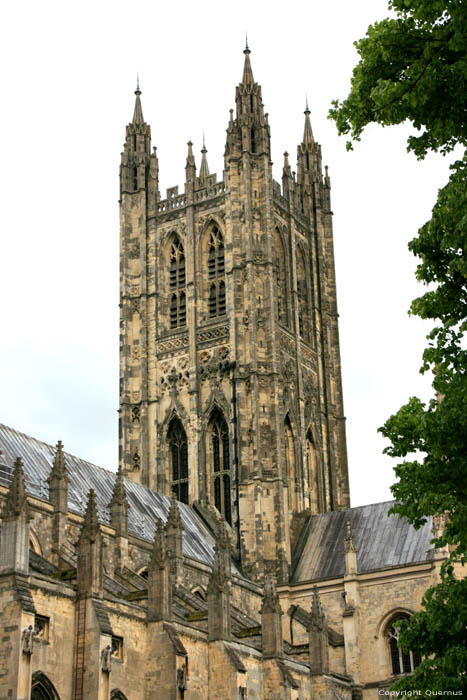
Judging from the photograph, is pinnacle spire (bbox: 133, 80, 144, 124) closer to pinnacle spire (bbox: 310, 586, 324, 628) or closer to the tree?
pinnacle spire (bbox: 310, 586, 324, 628)

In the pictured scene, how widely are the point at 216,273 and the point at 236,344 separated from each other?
465 cm

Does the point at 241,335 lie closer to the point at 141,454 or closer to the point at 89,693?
the point at 141,454

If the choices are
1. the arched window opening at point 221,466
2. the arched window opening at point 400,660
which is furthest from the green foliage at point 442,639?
the arched window opening at point 221,466

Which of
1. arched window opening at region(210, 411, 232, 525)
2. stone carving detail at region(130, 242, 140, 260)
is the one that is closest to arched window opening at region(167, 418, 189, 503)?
arched window opening at region(210, 411, 232, 525)

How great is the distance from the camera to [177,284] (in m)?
54.6

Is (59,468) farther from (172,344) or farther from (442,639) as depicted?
(442,639)

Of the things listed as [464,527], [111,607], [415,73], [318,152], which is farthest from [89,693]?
[318,152]

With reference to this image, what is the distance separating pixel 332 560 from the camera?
48.5m

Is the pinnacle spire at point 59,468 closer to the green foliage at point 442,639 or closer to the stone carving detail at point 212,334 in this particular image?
the stone carving detail at point 212,334

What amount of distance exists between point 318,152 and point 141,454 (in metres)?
20.2

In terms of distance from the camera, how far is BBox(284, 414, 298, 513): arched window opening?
50.8m

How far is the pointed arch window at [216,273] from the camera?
5325 centimetres

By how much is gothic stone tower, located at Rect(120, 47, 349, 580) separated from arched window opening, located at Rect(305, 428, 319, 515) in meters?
0.08

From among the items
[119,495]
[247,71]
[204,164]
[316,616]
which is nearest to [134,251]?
[204,164]
